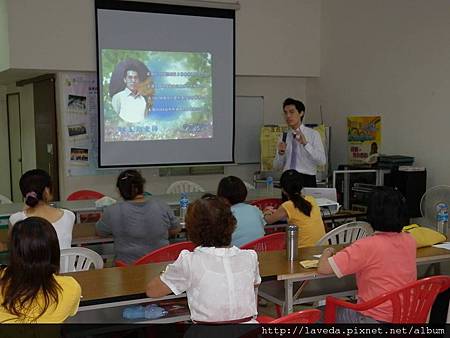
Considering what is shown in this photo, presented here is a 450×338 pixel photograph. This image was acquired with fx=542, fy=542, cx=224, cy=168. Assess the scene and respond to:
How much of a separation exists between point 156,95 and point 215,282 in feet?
Result: 15.5

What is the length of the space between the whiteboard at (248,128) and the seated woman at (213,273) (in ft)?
16.7

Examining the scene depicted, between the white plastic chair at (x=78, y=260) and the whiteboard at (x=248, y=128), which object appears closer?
the white plastic chair at (x=78, y=260)

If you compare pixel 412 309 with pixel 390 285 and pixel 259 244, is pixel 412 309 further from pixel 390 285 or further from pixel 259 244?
pixel 259 244

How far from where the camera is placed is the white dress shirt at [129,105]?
6386 mm

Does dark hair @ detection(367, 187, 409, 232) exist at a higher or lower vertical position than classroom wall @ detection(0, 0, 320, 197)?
lower

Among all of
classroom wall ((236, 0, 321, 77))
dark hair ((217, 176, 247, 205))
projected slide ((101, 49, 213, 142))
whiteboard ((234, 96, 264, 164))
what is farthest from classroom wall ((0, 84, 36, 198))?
dark hair ((217, 176, 247, 205))

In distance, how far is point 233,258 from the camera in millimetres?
2189

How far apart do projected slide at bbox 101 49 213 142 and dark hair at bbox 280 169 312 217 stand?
123 inches

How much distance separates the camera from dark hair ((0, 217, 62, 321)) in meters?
1.85

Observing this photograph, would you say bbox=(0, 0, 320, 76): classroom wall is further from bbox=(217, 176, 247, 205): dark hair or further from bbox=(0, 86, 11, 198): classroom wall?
bbox=(217, 176, 247, 205): dark hair

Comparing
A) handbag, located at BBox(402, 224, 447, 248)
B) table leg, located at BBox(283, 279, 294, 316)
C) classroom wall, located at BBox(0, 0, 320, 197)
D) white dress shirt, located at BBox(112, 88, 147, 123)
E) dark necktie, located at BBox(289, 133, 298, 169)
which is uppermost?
classroom wall, located at BBox(0, 0, 320, 197)

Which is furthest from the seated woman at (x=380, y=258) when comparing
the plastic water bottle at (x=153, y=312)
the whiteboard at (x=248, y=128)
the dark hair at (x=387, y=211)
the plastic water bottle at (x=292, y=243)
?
the whiteboard at (x=248, y=128)

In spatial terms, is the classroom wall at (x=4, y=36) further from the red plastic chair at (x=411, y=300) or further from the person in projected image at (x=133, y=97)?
the red plastic chair at (x=411, y=300)

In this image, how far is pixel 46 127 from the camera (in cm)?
689
